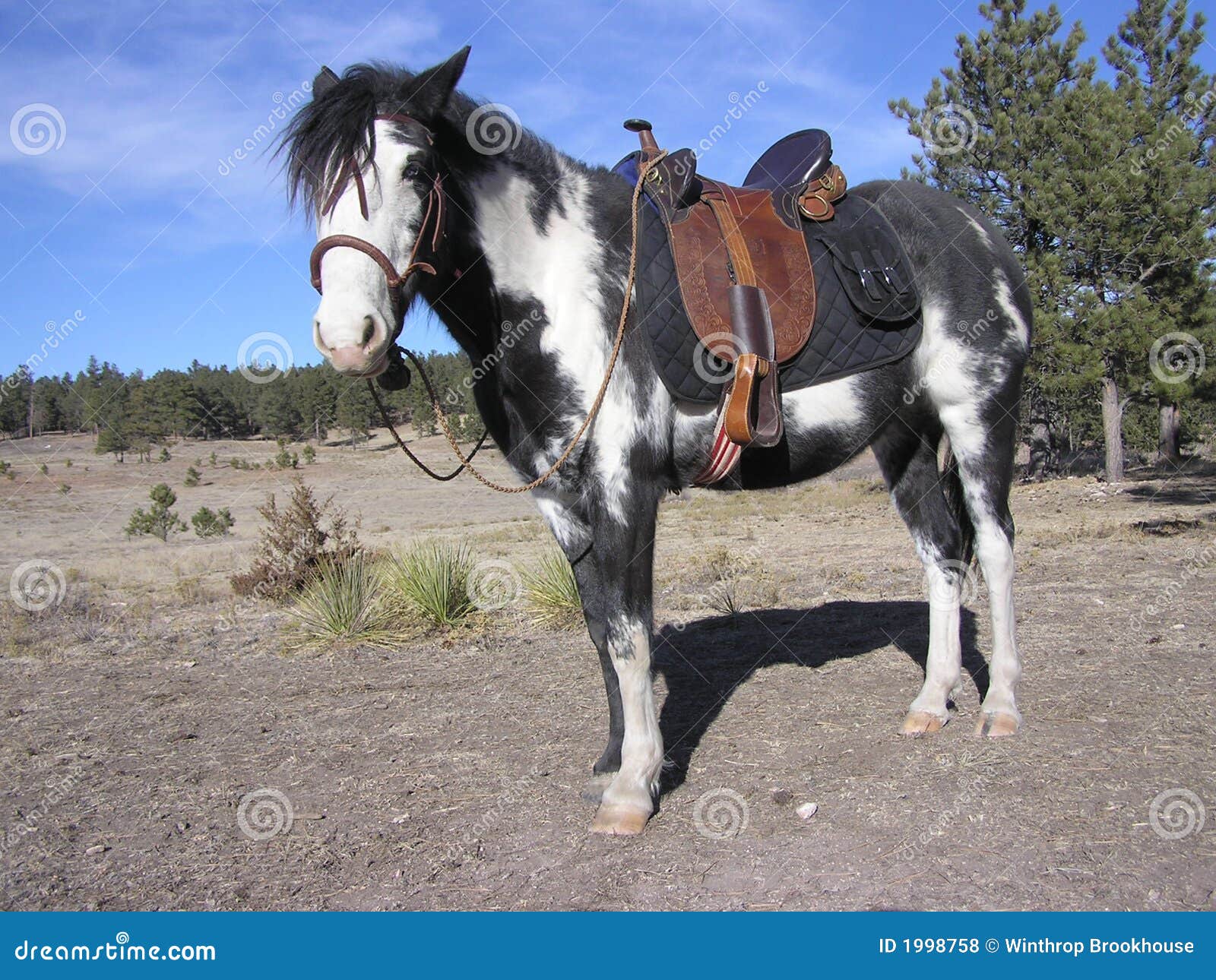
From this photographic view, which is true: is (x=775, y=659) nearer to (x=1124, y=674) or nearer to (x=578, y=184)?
(x=1124, y=674)

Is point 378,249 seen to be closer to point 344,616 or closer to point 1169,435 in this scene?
point 344,616

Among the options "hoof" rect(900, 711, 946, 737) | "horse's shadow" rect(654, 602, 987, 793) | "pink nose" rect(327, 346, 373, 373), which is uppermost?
"pink nose" rect(327, 346, 373, 373)

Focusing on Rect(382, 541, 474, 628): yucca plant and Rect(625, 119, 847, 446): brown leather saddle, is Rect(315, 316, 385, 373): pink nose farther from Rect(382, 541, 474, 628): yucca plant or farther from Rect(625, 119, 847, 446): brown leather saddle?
Rect(382, 541, 474, 628): yucca plant

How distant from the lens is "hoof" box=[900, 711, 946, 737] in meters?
4.52

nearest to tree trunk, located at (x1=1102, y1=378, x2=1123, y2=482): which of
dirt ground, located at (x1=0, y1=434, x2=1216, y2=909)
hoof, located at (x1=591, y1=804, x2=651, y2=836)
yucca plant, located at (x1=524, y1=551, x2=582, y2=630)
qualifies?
dirt ground, located at (x1=0, y1=434, x2=1216, y2=909)

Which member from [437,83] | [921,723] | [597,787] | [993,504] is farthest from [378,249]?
[921,723]

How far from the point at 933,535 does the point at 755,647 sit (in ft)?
6.80

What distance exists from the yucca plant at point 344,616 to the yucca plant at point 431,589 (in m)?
0.18

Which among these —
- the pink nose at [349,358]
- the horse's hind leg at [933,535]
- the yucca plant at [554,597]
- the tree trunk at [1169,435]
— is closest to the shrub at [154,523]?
the yucca plant at [554,597]

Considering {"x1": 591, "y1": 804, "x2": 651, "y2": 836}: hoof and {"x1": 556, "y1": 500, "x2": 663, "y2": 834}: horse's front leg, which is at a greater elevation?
{"x1": 556, "y1": 500, "x2": 663, "y2": 834}: horse's front leg

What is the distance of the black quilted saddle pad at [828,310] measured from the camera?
3.65 m

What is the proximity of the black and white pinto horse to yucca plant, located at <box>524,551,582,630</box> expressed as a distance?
354 centimetres

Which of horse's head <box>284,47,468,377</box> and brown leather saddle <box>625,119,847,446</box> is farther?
brown leather saddle <box>625,119,847,446</box>

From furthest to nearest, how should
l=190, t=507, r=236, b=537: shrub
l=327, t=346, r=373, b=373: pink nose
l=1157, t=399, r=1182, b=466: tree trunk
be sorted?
1. l=1157, t=399, r=1182, b=466: tree trunk
2. l=190, t=507, r=236, b=537: shrub
3. l=327, t=346, r=373, b=373: pink nose
